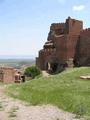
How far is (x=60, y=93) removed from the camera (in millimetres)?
20938

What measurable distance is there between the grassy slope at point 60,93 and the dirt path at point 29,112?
74 cm

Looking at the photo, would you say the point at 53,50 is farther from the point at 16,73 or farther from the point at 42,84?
the point at 42,84

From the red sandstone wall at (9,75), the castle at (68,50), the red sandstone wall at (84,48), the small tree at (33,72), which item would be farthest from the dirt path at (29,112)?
the red sandstone wall at (9,75)

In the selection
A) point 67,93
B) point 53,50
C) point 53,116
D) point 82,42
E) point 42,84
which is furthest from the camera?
point 53,50

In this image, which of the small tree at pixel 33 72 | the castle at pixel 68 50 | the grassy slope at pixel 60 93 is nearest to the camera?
the grassy slope at pixel 60 93

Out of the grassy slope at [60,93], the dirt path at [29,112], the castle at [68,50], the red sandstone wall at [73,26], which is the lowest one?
the dirt path at [29,112]

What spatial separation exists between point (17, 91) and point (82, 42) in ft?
77.7

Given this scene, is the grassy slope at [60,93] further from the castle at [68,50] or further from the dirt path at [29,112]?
the castle at [68,50]

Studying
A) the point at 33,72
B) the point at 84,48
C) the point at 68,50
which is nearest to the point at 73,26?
the point at 68,50

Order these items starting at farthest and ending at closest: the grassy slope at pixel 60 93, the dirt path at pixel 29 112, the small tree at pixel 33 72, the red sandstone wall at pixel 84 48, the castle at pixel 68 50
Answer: the small tree at pixel 33 72
the castle at pixel 68 50
the red sandstone wall at pixel 84 48
the grassy slope at pixel 60 93
the dirt path at pixel 29 112

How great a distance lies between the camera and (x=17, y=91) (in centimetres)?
2355

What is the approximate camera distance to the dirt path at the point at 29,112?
52.6 feet

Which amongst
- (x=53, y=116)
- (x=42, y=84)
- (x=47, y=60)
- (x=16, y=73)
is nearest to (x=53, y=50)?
(x=47, y=60)

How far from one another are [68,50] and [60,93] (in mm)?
25631
